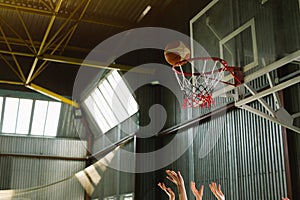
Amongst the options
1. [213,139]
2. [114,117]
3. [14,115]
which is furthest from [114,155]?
[213,139]

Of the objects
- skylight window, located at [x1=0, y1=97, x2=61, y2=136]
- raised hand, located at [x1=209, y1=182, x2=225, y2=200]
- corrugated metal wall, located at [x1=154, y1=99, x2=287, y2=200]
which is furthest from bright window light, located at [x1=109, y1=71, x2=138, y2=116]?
raised hand, located at [x1=209, y1=182, x2=225, y2=200]

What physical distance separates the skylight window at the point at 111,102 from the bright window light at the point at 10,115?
4.28m

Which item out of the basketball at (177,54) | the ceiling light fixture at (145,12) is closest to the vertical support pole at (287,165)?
the basketball at (177,54)

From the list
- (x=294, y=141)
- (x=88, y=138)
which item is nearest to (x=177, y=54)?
(x=294, y=141)

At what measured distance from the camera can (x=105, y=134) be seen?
2395 centimetres

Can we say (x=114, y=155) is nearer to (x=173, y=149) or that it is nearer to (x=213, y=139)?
(x=173, y=149)

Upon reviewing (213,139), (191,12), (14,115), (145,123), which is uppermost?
(191,12)

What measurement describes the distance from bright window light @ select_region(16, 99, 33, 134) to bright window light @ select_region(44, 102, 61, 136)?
45.0 inches

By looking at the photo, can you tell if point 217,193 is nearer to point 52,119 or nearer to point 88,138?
point 52,119

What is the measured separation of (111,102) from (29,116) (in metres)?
5.69

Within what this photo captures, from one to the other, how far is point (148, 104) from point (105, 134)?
18.8ft

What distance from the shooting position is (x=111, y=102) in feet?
74.3

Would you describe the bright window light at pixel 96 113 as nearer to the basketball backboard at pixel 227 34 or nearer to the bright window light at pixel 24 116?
the bright window light at pixel 24 116

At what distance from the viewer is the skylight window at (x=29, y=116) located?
24234 millimetres
